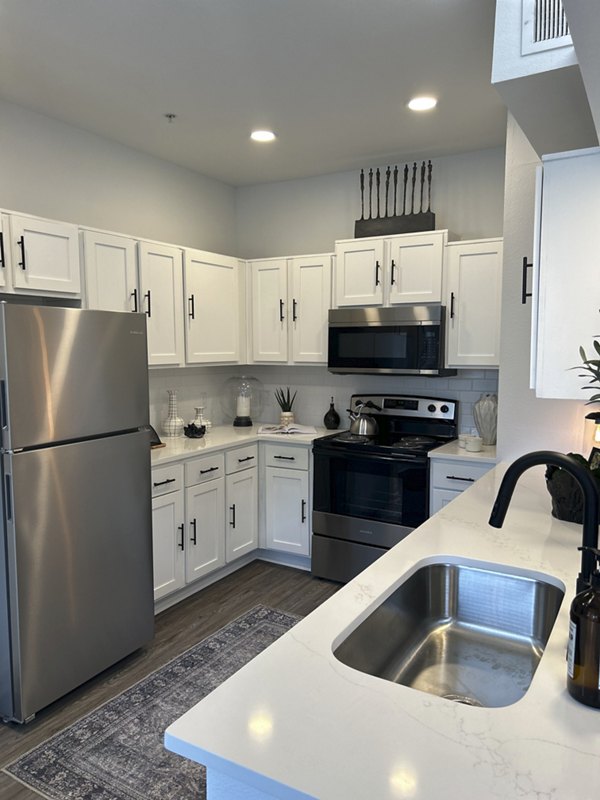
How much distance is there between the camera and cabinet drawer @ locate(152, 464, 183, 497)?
10.2 feet

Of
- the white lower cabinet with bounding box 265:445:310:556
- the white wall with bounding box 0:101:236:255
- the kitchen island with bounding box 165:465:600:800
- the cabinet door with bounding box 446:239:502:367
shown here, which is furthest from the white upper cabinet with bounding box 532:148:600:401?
the white wall with bounding box 0:101:236:255

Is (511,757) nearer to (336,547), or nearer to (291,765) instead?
(291,765)

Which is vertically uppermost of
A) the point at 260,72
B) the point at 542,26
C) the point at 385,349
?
the point at 260,72

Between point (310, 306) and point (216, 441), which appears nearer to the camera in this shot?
point (216, 441)

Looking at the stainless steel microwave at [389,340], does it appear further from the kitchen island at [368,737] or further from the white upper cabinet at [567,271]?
the kitchen island at [368,737]

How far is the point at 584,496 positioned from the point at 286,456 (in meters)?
2.83

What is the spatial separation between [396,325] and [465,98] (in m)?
1.28

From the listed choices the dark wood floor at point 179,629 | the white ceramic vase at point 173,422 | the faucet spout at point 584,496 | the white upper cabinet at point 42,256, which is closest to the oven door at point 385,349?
the white ceramic vase at point 173,422

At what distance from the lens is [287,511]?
3.88 meters

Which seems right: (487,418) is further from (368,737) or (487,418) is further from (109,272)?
(368,737)

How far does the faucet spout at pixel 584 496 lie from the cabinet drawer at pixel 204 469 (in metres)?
2.40

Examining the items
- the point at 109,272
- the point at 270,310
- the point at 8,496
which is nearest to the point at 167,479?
the point at 8,496

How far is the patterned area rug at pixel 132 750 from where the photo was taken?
1.99 metres

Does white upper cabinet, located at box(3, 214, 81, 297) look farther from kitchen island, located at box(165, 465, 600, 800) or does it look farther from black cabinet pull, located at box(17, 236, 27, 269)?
kitchen island, located at box(165, 465, 600, 800)
